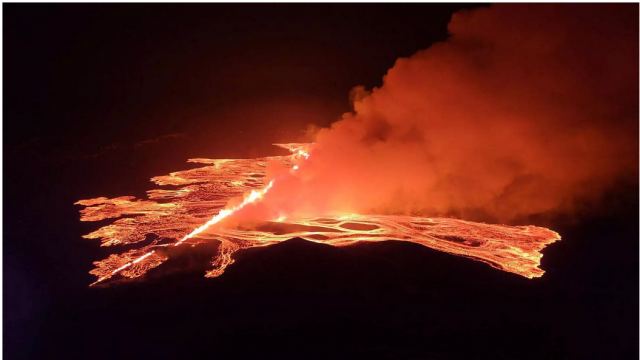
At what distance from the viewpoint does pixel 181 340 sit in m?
5.76

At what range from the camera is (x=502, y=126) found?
Result: 34.3 ft

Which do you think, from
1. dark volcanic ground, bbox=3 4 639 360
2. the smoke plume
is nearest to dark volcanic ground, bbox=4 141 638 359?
dark volcanic ground, bbox=3 4 639 360

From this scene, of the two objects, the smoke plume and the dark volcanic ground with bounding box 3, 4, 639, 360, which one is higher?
the smoke plume

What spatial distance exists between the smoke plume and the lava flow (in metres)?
0.93

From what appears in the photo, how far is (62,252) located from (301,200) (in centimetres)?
340

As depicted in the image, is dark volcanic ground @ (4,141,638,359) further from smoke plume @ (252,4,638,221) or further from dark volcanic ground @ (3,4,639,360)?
smoke plume @ (252,4,638,221)

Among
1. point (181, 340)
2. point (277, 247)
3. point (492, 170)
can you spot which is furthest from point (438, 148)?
point (181, 340)

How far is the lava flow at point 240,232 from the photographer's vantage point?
24.2 ft

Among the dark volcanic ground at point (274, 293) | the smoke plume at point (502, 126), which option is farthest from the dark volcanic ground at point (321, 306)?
the smoke plume at point (502, 126)

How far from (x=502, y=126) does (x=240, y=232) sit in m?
5.11

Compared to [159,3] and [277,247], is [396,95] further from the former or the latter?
[159,3]

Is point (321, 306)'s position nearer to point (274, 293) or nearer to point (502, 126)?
point (274, 293)

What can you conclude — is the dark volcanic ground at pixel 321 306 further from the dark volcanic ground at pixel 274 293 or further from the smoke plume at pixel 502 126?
the smoke plume at pixel 502 126

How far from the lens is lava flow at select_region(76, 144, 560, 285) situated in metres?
7.39
